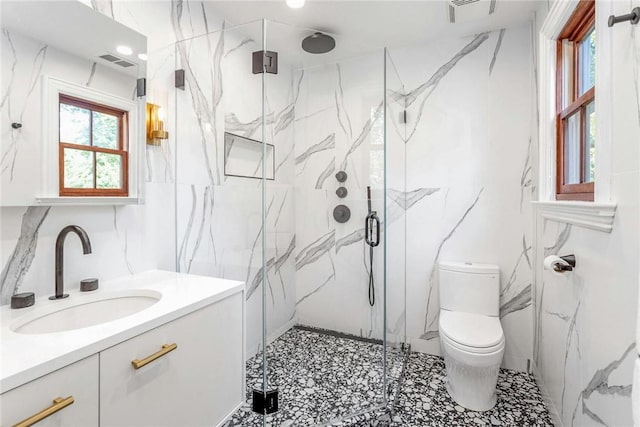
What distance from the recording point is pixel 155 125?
1.67 meters

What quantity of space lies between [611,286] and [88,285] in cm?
202

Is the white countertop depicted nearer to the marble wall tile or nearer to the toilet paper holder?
the marble wall tile

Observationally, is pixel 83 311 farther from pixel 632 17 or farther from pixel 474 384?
pixel 632 17

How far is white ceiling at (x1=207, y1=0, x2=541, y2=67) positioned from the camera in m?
1.91

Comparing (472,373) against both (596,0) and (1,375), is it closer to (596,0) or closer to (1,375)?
(596,0)

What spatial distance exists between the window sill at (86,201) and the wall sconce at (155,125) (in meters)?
0.35

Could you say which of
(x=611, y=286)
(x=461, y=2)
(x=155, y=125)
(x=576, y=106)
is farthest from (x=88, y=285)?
(x=461, y=2)

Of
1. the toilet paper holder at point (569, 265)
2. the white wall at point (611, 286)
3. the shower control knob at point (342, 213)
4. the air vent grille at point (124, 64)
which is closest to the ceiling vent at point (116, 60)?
the air vent grille at point (124, 64)

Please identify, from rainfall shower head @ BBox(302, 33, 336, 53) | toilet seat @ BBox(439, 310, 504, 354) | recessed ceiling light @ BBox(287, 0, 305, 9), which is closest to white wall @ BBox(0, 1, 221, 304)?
recessed ceiling light @ BBox(287, 0, 305, 9)

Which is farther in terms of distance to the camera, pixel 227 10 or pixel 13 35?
pixel 227 10

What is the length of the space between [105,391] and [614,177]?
1.74 metres

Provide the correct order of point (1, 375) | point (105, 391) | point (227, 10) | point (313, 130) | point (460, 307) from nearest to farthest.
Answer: point (1, 375), point (105, 391), point (313, 130), point (227, 10), point (460, 307)

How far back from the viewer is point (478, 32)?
7.52 feet

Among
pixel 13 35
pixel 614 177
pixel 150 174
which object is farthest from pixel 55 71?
pixel 614 177
